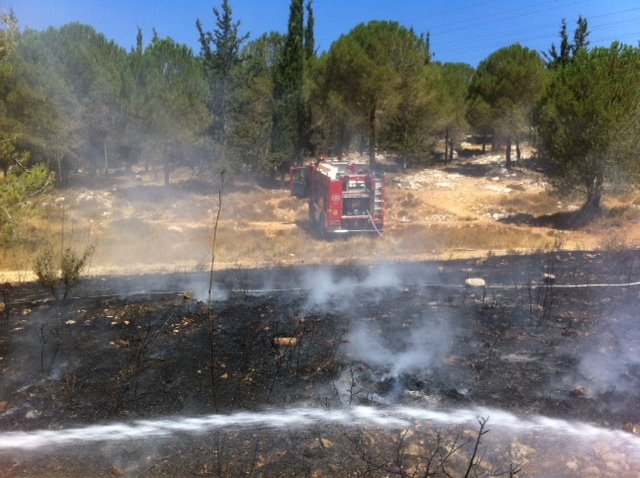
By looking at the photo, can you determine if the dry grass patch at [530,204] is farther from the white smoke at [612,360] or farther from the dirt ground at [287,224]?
the white smoke at [612,360]

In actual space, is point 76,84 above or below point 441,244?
above

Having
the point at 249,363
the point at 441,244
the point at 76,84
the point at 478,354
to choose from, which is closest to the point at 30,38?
the point at 76,84

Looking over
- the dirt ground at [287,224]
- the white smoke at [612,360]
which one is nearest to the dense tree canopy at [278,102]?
the dirt ground at [287,224]

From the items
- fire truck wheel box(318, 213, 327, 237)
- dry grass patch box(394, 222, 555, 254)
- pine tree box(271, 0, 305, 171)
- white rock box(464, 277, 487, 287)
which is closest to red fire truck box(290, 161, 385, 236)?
fire truck wheel box(318, 213, 327, 237)

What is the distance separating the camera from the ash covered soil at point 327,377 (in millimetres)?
5246

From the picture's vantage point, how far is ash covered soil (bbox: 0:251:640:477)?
17.2 feet

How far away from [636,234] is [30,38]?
92.8 feet

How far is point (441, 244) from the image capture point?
17.1 m

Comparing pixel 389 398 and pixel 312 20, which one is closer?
pixel 389 398

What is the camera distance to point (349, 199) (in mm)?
17219

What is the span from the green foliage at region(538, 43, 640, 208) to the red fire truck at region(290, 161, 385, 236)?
7.88 m

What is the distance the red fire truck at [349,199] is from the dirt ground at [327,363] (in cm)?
109

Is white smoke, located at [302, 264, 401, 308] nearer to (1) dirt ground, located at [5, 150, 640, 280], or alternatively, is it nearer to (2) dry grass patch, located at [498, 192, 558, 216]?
(1) dirt ground, located at [5, 150, 640, 280]

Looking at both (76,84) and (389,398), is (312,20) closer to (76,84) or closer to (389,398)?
(76,84)
